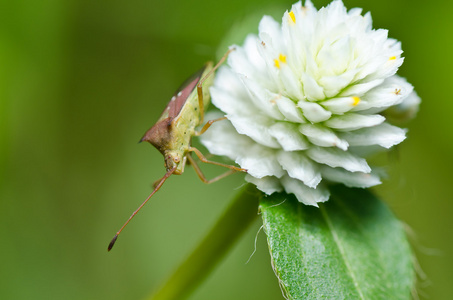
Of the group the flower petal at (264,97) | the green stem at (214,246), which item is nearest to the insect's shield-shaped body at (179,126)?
the green stem at (214,246)

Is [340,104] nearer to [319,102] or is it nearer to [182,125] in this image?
[319,102]

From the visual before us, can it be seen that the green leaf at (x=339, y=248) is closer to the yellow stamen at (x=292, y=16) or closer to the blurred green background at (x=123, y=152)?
the yellow stamen at (x=292, y=16)

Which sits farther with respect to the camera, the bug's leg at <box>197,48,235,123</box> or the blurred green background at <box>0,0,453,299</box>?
the blurred green background at <box>0,0,453,299</box>

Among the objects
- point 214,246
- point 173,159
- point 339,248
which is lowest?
point 339,248

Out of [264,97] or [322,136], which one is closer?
[322,136]

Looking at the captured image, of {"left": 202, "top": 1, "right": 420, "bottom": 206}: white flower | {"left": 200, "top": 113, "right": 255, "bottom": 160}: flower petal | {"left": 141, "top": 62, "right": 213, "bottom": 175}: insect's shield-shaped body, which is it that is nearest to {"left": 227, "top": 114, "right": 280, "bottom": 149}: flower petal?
{"left": 202, "top": 1, "right": 420, "bottom": 206}: white flower

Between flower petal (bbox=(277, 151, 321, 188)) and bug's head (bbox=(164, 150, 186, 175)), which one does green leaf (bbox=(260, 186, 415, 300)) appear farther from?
bug's head (bbox=(164, 150, 186, 175))

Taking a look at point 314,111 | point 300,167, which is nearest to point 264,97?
point 314,111

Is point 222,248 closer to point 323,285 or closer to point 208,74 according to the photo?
point 323,285
